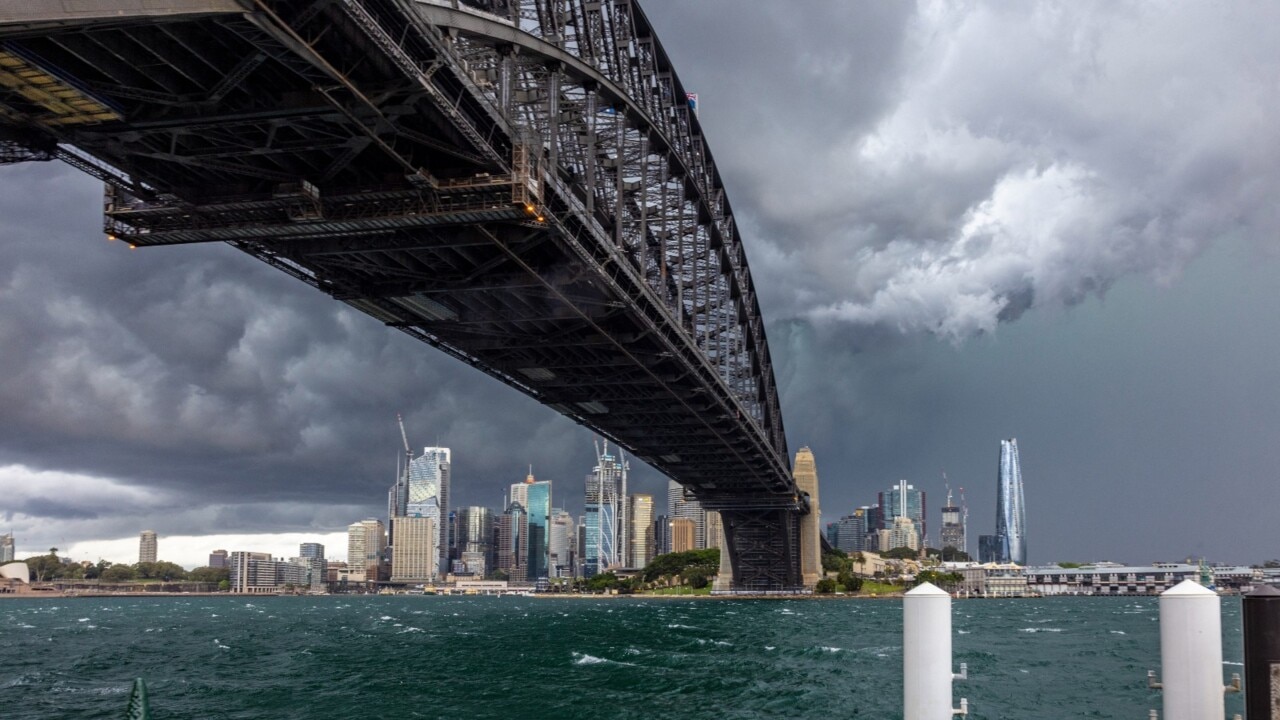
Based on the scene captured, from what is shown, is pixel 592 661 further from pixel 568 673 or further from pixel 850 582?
pixel 850 582

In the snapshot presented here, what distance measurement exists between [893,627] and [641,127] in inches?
1740

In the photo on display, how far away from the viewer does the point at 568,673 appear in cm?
4628

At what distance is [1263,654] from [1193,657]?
2.91ft

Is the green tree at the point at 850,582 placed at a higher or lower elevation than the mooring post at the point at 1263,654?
lower

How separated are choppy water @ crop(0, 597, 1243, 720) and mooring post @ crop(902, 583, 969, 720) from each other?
71.5 feet

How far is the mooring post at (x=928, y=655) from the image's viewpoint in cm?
1244

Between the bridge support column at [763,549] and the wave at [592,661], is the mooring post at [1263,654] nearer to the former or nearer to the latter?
the wave at [592,661]

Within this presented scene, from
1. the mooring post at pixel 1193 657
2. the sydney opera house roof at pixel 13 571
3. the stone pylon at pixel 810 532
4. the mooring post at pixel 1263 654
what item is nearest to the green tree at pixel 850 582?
the stone pylon at pixel 810 532

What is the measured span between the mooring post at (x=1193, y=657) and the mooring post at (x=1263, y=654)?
38 centimetres

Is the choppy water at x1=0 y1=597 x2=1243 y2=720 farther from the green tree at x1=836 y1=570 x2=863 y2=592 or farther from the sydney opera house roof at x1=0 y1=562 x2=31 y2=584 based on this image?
the green tree at x1=836 y1=570 x2=863 y2=592

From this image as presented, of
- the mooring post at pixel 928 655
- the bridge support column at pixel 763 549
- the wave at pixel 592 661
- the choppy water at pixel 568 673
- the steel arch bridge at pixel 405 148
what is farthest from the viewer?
the bridge support column at pixel 763 549

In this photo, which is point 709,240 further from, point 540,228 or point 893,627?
point 540,228

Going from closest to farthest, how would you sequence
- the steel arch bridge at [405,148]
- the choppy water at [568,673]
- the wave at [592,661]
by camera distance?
the steel arch bridge at [405,148], the choppy water at [568,673], the wave at [592,661]

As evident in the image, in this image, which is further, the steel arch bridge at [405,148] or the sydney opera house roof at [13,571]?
the steel arch bridge at [405,148]
